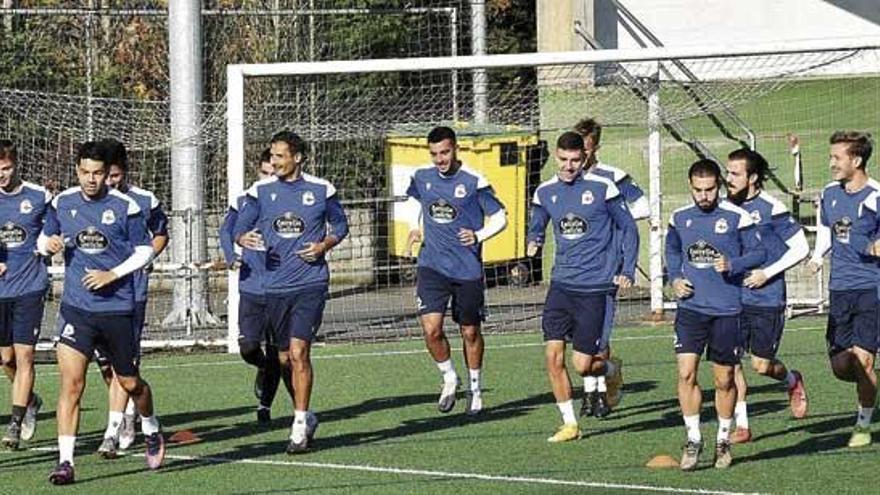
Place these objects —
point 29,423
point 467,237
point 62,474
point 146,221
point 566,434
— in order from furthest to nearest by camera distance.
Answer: point 467,237 → point 29,423 → point 566,434 → point 146,221 → point 62,474

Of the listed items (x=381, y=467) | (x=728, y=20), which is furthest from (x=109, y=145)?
(x=728, y=20)

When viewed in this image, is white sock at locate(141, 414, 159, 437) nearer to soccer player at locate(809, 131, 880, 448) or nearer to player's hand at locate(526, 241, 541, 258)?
player's hand at locate(526, 241, 541, 258)

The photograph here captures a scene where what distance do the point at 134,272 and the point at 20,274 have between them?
69.6 inches

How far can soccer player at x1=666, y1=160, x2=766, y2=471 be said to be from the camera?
11562 mm

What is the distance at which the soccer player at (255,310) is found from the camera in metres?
13.5

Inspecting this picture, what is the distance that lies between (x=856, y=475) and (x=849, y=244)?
71.8 inches

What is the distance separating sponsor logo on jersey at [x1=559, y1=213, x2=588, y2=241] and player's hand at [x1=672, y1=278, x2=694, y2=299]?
1603mm

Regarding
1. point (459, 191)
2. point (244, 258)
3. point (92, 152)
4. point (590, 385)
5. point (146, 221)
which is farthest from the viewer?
point (459, 191)

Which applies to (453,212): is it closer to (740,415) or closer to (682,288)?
(740,415)

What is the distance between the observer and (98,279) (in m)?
11.4

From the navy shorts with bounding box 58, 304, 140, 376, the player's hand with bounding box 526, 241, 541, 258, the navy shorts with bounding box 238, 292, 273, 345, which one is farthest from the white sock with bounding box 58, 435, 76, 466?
the player's hand with bounding box 526, 241, 541, 258

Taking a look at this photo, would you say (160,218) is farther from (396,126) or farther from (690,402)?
(396,126)

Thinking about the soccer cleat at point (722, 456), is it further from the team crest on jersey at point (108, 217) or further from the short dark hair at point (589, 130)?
the team crest on jersey at point (108, 217)

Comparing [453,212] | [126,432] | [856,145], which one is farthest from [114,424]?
[856,145]
